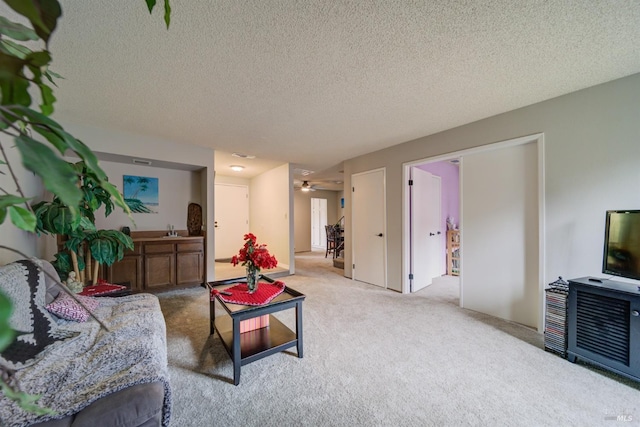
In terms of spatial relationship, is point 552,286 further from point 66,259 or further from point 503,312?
point 66,259

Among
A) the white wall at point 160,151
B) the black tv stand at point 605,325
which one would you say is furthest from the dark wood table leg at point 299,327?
the white wall at point 160,151

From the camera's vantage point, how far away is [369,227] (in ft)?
14.1

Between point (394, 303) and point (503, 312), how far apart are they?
1.17 meters

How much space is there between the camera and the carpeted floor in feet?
4.94

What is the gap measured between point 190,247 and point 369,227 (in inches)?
114

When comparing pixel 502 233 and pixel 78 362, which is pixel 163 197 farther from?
pixel 502 233

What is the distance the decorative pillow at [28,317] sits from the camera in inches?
48.3

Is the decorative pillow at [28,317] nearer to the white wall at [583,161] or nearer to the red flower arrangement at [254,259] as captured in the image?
the red flower arrangement at [254,259]

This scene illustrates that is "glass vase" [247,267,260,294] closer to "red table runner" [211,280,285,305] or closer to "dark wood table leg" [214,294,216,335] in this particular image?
"red table runner" [211,280,285,305]

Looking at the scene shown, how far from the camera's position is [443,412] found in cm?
153

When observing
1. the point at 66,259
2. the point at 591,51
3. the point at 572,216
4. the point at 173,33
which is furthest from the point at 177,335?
the point at 591,51

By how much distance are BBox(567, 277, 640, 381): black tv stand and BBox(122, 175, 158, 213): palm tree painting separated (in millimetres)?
5228

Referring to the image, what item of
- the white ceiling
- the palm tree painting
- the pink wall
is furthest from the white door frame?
the palm tree painting

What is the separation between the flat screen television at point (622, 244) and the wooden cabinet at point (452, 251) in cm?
286
